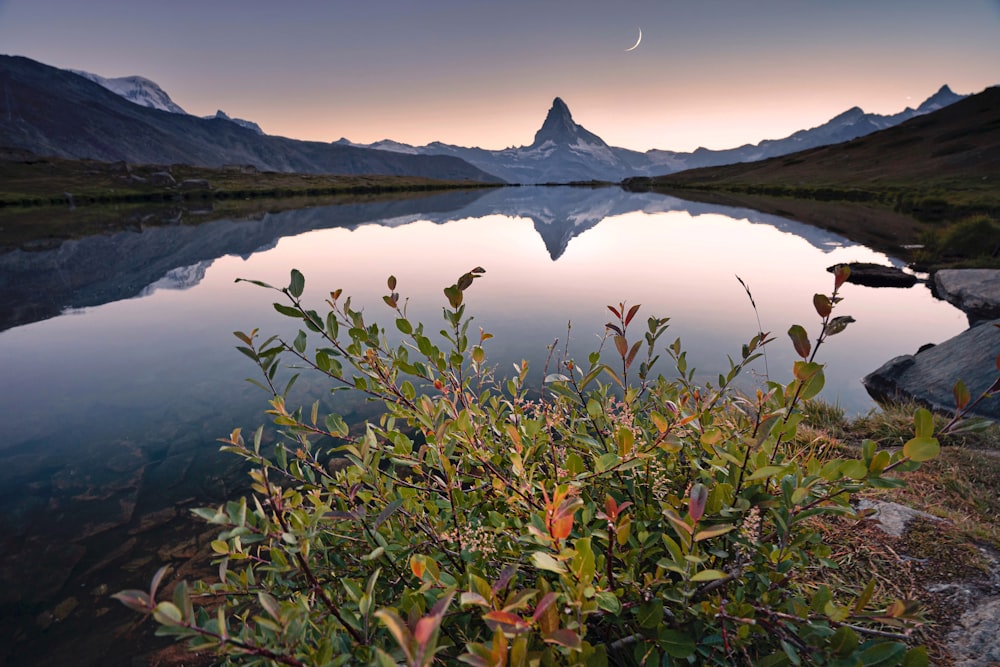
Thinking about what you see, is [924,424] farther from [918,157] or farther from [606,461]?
[918,157]

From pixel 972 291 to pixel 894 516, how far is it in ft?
50.3

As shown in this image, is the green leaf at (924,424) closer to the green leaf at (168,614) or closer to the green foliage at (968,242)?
the green leaf at (168,614)

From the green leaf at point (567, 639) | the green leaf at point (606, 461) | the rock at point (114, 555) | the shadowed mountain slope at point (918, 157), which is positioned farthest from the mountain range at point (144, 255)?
the shadowed mountain slope at point (918, 157)

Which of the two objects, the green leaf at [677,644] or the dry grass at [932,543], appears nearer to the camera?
the green leaf at [677,644]

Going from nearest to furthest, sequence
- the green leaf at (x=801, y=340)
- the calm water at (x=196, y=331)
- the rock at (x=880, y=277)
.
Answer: the green leaf at (x=801, y=340)
the calm water at (x=196, y=331)
the rock at (x=880, y=277)

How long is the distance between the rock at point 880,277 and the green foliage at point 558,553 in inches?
808

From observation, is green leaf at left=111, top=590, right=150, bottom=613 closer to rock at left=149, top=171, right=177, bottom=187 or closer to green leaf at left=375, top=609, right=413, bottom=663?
green leaf at left=375, top=609, right=413, bottom=663

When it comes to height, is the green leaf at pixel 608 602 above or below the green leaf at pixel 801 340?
below

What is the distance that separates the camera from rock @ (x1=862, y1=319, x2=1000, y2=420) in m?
7.76

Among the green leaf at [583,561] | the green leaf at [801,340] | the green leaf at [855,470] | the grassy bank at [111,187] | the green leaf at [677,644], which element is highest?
the grassy bank at [111,187]

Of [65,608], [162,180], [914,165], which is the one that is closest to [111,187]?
[162,180]

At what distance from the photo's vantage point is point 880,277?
18.8 m

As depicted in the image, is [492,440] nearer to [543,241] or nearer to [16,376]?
[16,376]

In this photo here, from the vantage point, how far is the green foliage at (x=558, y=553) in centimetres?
165
